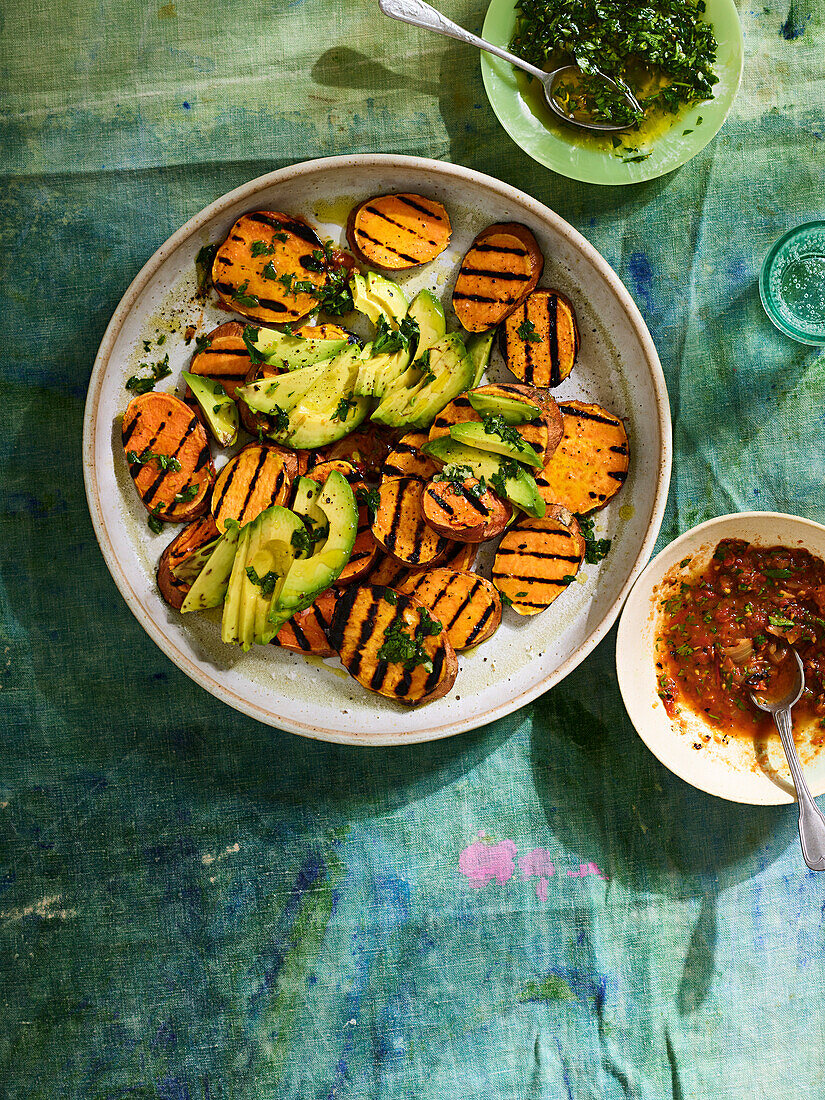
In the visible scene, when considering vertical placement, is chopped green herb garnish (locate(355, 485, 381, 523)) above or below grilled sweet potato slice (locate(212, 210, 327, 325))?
below

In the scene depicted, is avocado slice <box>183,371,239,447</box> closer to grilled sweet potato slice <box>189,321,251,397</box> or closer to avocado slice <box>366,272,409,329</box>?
grilled sweet potato slice <box>189,321,251,397</box>

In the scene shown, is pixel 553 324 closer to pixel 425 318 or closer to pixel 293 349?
pixel 425 318

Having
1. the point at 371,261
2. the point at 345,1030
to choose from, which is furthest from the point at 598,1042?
the point at 371,261

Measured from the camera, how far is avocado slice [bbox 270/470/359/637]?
188 cm

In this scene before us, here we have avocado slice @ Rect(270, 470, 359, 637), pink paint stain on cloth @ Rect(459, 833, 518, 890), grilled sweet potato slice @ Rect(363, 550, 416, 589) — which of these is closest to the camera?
avocado slice @ Rect(270, 470, 359, 637)

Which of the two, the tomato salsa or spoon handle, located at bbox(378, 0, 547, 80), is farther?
the tomato salsa

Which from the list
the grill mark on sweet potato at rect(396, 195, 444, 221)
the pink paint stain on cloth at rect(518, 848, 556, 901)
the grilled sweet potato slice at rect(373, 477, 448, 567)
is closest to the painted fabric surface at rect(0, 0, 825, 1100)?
the pink paint stain on cloth at rect(518, 848, 556, 901)

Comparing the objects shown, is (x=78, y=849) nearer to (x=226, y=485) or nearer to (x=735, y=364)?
(x=226, y=485)

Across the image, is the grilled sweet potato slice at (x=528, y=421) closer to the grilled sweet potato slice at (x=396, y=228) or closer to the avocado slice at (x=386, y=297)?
the avocado slice at (x=386, y=297)

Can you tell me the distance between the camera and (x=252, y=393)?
195 centimetres

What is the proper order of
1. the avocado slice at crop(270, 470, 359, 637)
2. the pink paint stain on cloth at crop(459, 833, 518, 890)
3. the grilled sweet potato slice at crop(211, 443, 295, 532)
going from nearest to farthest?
the avocado slice at crop(270, 470, 359, 637) → the grilled sweet potato slice at crop(211, 443, 295, 532) → the pink paint stain on cloth at crop(459, 833, 518, 890)

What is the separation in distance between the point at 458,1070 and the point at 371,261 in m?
2.41

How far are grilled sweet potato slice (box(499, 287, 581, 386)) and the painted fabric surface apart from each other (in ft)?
1.08

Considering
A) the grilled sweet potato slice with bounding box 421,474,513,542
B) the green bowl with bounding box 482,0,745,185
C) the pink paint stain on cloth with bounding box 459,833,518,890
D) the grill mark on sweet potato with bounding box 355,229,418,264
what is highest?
the green bowl with bounding box 482,0,745,185
